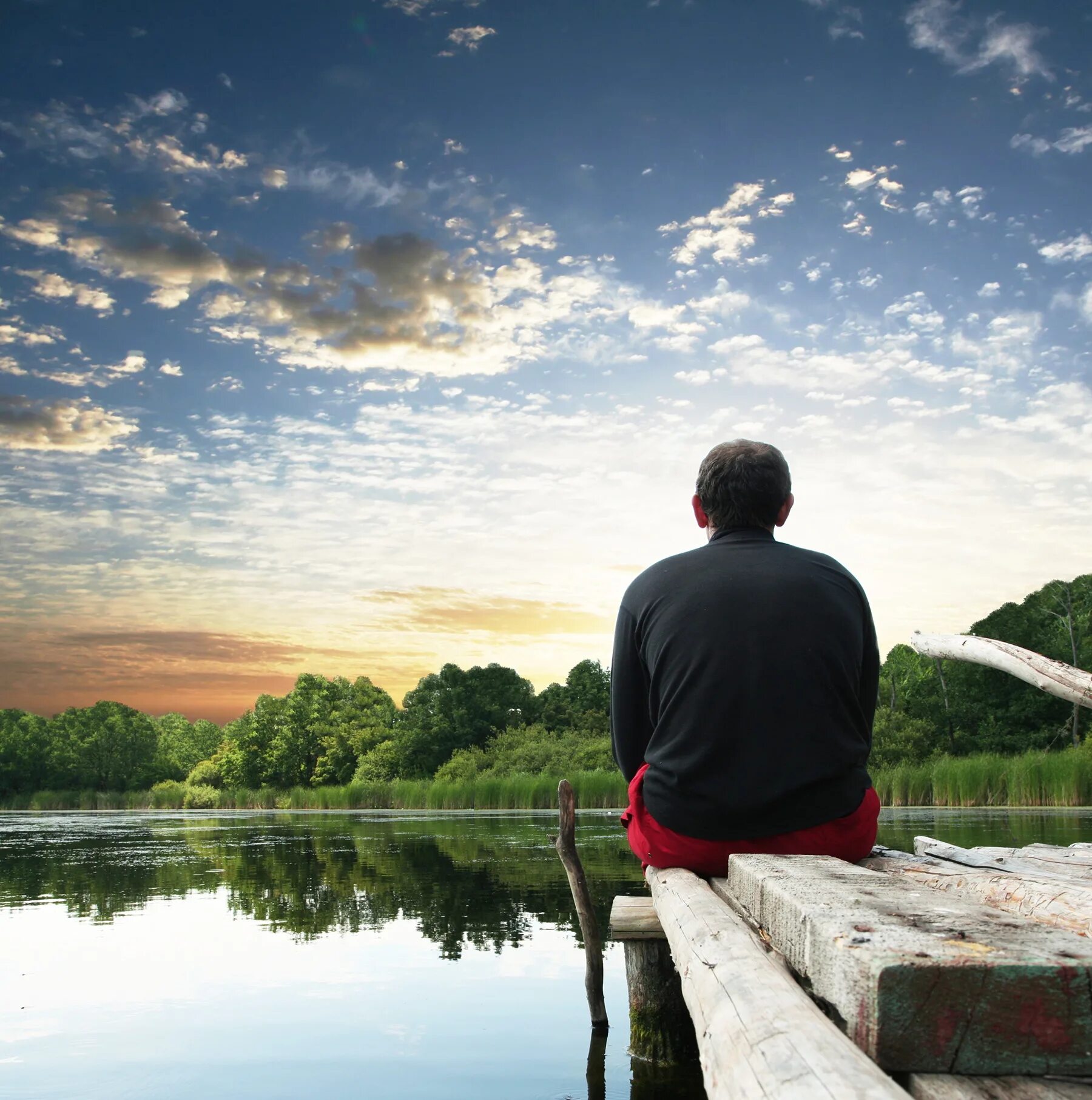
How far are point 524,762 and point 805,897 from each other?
44430 mm

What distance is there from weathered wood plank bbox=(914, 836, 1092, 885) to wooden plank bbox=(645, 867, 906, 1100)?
1061mm

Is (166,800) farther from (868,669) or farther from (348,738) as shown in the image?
(868,669)

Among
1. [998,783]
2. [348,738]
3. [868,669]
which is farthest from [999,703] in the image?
[868,669]

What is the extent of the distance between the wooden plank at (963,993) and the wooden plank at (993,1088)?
0.01m

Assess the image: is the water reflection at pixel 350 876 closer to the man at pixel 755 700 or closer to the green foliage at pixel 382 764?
the man at pixel 755 700

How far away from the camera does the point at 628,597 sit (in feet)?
9.25

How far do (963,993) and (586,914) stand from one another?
456 centimetres

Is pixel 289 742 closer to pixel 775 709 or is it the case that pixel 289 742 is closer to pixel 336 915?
pixel 336 915

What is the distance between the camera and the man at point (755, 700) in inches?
97.1

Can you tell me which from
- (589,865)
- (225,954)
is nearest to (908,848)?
(589,865)

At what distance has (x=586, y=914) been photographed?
5.32m

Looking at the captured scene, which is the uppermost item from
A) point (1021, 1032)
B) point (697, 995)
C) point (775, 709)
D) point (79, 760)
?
point (775, 709)

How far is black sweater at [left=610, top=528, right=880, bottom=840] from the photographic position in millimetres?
2465

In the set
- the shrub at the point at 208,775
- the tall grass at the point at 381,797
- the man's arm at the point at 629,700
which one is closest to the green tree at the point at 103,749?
the tall grass at the point at 381,797
